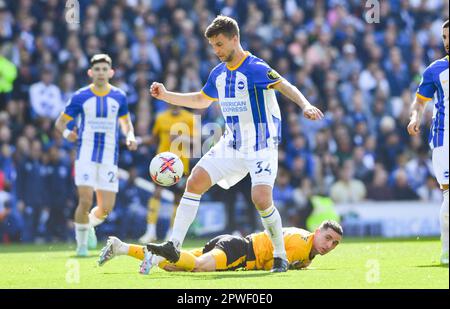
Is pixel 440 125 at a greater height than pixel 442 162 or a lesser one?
greater

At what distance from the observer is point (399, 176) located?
18641mm

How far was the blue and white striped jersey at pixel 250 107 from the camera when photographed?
376 inches

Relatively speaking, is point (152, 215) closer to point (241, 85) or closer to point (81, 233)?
point (81, 233)

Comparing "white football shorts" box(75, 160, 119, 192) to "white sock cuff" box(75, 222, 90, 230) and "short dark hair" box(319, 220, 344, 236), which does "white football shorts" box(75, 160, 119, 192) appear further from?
"short dark hair" box(319, 220, 344, 236)

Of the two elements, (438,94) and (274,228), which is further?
(438,94)

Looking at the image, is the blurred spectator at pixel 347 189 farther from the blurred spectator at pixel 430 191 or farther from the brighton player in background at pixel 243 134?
the brighton player in background at pixel 243 134

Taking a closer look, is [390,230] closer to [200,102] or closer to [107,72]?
[107,72]

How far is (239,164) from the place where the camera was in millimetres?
9617

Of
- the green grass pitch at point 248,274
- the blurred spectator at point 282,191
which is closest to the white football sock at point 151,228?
the blurred spectator at point 282,191

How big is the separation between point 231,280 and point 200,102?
7.65 feet

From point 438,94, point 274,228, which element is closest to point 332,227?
point 274,228

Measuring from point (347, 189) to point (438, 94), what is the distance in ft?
27.7

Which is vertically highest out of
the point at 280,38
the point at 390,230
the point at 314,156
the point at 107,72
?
the point at 280,38
